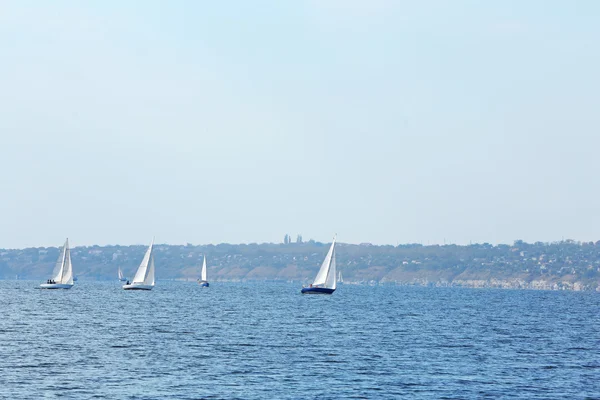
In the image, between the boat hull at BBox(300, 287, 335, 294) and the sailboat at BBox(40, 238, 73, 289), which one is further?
the sailboat at BBox(40, 238, 73, 289)

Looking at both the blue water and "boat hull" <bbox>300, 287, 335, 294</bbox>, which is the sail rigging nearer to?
"boat hull" <bbox>300, 287, 335, 294</bbox>

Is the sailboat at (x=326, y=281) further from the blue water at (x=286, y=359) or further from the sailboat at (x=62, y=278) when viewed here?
the blue water at (x=286, y=359)

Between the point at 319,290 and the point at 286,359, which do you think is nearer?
the point at 286,359

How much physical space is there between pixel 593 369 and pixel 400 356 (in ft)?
42.8

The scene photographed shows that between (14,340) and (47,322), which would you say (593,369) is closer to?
(14,340)

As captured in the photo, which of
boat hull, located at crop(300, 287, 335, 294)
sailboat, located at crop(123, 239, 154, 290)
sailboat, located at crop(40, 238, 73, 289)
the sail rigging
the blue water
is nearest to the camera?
the blue water

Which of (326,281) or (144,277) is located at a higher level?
(144,277)

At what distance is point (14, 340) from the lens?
68750 millimetres

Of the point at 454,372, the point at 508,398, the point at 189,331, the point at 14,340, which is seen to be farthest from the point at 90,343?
the point at 508,398

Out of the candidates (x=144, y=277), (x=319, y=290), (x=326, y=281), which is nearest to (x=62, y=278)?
(x=144, y=277)

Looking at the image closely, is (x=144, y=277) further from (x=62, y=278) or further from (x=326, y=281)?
(x=326, y=281)

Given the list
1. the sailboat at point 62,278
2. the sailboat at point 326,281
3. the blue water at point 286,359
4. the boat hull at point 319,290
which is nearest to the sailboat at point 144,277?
the sailboat at point 62,278

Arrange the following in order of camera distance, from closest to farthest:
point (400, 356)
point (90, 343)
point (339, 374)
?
1. point (339, 374)
2. point (400, 356)
3. point (90, 343)

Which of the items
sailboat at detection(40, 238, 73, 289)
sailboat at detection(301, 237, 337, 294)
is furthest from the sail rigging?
sailboat at detection(301, 237, 337, 294)
